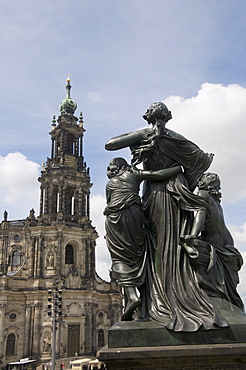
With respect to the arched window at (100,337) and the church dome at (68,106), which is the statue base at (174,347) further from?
the church dome at (68,106)

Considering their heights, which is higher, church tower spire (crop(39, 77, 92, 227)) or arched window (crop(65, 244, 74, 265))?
church tower spire (crop(39, 77, 92, 227))

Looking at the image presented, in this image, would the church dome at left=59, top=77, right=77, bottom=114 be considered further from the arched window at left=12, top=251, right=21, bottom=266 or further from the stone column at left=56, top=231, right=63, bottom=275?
the arched window at left=12, top=251, right=21, bottom=266

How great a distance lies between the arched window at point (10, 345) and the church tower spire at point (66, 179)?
40.8ft

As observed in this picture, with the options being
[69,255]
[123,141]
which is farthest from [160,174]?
[69,255]

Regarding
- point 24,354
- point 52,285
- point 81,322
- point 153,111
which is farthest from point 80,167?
point 153,111

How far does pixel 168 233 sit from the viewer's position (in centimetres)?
421

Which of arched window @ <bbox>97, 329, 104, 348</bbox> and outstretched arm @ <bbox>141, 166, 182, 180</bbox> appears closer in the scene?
outstretched arm @ <bbox>141, 166, 182, 180</bbox>

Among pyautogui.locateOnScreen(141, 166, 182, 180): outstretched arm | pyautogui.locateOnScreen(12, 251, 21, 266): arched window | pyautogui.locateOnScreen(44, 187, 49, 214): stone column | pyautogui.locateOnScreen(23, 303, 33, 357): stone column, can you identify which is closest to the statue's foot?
pyautogui.locateOnScreen(141, 166, 182, 180): outstretched arm

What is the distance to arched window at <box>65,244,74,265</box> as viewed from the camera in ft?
141

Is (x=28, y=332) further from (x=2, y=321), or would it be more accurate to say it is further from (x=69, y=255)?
(x=69, y=255)

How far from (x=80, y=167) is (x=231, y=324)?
148 feet

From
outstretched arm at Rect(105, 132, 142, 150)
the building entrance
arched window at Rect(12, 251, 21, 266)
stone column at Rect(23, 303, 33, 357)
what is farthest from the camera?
arched window at Rect(12, 251, 21, 266)

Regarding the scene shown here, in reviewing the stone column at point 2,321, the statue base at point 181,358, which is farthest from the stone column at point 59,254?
the statue base at point 181,358

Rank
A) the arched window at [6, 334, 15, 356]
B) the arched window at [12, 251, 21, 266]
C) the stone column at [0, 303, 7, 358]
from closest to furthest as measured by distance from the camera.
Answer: the stone column at [0, 303, 7, 358], the arched window at [6, 334, 15, 356], the arched window at [12, 251, 21, 266]
